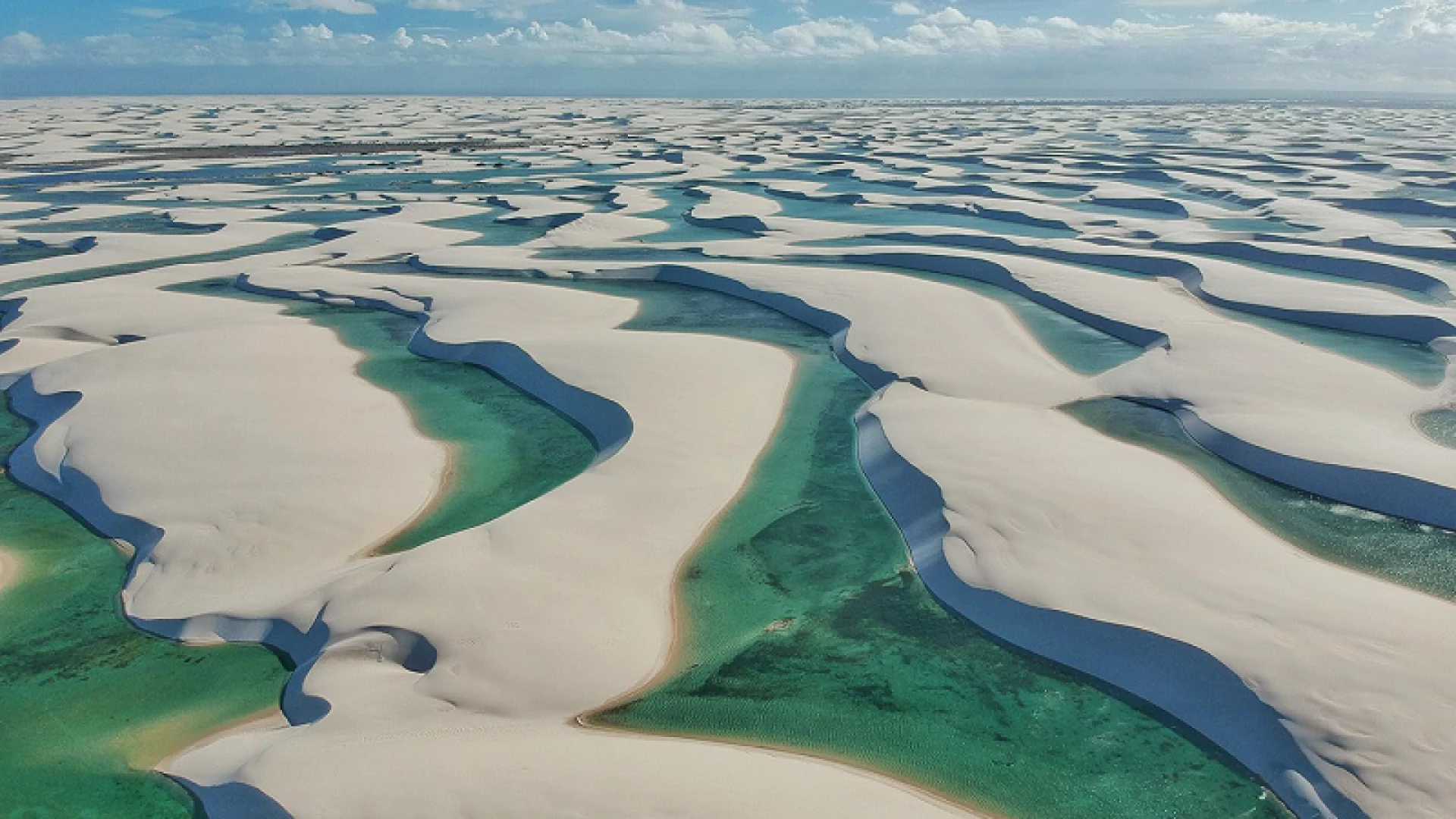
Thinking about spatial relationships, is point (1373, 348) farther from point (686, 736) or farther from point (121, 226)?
point (121, 226)

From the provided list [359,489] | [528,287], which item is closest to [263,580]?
[359,489]

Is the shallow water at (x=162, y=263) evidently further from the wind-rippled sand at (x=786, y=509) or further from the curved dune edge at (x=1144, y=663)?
the curved dune edge at (x=1144, y=663)

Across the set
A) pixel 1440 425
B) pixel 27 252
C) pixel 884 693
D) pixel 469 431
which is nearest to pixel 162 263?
pixel 27 252

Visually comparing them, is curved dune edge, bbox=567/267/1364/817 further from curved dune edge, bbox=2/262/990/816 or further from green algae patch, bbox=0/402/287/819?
green algae patch, bbox=0/402/287/819

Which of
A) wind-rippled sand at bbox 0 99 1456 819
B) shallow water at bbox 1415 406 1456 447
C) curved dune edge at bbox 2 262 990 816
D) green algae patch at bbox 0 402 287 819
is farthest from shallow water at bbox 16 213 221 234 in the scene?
shallow water at bbox 1415 406 1456 447

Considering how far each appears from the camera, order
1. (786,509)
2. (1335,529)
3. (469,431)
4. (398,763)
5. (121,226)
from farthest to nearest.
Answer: (121,226) < (469,431) < (786,509) < (1335,529) < (398,763)

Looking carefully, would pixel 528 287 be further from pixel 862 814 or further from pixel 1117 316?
pixel 862 814
